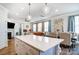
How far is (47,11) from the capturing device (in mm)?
1451

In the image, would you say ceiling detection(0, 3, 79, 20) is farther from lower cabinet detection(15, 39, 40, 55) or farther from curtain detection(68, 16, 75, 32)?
lower cabinet detection(15, 39, 40, 55)

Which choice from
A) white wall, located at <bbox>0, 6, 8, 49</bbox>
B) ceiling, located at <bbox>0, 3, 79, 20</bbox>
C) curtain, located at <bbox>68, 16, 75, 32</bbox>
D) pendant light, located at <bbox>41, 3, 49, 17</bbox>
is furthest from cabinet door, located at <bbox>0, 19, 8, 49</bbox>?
curtain, located at <bbox>68, 16, 75, 32</bbox>

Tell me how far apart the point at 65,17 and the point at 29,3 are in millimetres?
644

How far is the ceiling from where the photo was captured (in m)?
1.37

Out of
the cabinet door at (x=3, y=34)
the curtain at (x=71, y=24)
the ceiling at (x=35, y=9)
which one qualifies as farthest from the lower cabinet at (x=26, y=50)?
the curtain at (x=71, y=24)

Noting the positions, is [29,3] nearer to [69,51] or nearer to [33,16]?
[33,16]

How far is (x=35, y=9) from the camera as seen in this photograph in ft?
4.77

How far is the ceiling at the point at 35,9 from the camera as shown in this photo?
137 centimetres

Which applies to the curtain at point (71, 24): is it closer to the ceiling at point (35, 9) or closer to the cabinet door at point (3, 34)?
the ceiling at point (35, 9)

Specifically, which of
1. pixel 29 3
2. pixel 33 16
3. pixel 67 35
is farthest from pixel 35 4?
pixel 67 35

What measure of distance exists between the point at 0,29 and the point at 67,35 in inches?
45.0

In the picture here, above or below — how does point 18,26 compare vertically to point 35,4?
below

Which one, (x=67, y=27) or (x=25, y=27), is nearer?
(x=67, y=27)
